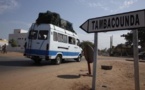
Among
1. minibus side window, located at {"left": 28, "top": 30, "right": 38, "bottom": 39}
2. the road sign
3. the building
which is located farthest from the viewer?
the building

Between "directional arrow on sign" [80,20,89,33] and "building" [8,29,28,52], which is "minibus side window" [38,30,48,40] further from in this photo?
"building" [8,29,28,52]

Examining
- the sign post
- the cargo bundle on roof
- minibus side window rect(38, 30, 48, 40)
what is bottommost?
the sign post

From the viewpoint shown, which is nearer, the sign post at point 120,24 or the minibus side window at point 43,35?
the sign post at point 120,24

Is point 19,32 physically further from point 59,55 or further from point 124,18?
point 124,18

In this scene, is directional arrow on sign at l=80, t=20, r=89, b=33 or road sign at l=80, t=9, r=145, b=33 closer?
road sign at l=80, t=9, r=145, b=33

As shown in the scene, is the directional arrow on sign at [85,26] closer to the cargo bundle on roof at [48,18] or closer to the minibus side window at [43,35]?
the minibus side window at [43,35]

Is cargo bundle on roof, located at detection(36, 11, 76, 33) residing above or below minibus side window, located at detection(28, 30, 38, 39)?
above

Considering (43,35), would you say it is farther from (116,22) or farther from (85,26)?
(116,22)

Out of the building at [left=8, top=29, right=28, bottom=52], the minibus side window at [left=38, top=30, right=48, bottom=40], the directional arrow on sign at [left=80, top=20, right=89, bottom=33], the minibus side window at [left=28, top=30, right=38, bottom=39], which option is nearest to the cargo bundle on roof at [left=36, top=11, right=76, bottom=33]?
the minibus side window at [left=28, top=30, right=38, bottom=39]

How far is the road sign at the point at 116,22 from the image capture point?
5070mm

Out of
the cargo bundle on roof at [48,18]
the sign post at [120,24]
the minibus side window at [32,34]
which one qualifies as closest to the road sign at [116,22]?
the sign post at [120,24]

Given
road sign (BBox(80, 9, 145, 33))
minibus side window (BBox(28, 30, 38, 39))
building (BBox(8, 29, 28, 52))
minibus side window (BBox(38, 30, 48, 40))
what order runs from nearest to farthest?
1. road sign (BBox(80, 9, 145, 33))
2. minibus side window (BBox(38, 30, 48, 40))
3. minibus side window (BBox(28, 30, 38, 39))
4. building (BBox(8, 29, 28, 52))

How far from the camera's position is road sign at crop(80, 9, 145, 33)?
507 cm

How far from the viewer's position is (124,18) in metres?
5.44
